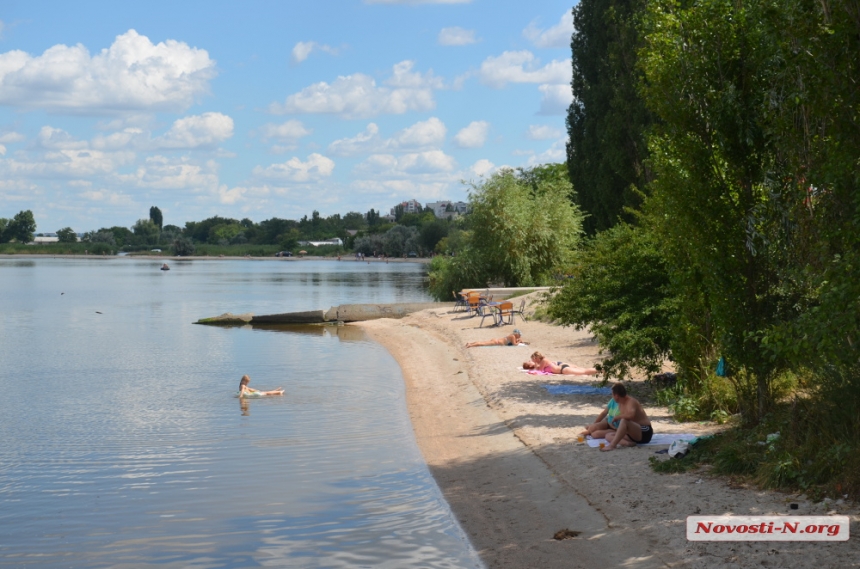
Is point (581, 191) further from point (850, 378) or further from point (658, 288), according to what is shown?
point (850, 378)

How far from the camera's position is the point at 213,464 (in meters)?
14.2

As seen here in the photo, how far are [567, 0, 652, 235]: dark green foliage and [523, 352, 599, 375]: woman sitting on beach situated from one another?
5.98 m

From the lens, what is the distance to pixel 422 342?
31641 mm

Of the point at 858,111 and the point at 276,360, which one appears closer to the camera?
the point at 858,111

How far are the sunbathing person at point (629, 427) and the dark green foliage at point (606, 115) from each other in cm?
1232

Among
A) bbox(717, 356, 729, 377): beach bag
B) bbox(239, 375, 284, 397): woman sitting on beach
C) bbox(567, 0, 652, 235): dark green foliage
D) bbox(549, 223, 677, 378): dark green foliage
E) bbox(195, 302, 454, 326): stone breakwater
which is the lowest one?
bbox(239, 375, 284, 397): woman sitting on beach

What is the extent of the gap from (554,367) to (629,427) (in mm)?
8228

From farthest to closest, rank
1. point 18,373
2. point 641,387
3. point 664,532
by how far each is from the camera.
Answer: point 18,373 → point 641,387 → point 664,532

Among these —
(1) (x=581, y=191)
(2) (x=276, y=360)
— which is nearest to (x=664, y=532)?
(2) (x=276, y=360)

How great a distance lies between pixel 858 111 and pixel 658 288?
746 cm

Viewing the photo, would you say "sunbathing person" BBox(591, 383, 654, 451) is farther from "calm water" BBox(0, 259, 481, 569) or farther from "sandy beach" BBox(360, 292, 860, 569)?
"calm water" BBox(0, 259, 481, 569)

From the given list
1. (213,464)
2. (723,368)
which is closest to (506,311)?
(213,464)

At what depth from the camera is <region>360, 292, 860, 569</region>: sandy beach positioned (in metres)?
8.08

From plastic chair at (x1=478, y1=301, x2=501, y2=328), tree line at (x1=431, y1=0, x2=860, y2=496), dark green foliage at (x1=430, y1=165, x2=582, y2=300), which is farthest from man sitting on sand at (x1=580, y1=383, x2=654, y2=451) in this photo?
dark green foliage at (x1=430, y1=165, x2=582, y2=300)
